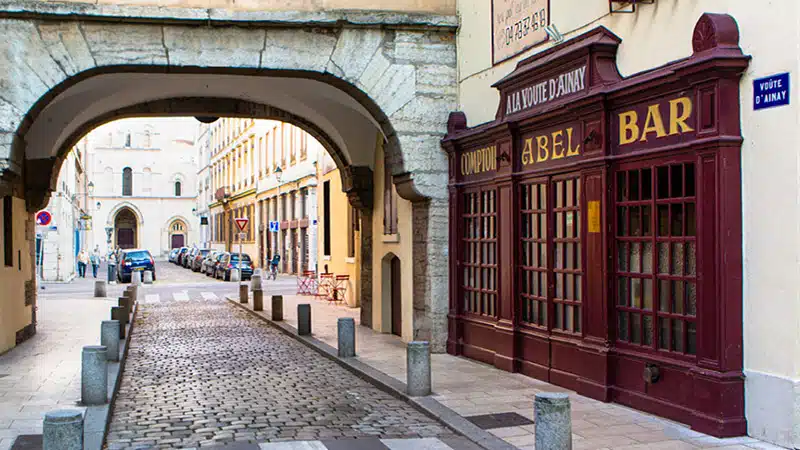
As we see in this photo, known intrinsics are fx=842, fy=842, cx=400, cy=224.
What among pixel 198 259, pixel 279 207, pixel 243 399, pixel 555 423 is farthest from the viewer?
pixel 198 259

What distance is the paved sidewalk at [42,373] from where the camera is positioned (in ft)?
26.5

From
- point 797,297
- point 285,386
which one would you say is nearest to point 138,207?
point 285,386

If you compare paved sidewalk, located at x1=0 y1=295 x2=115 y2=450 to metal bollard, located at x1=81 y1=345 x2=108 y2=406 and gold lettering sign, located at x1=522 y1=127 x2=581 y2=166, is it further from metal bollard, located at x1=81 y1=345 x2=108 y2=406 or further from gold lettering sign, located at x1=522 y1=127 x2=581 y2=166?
gold lettering sign, located at x1=522 y1=127 x2=581 y2=166

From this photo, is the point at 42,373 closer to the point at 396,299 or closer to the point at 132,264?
the point at 396,299

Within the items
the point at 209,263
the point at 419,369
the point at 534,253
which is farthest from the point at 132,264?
the point at 419,369

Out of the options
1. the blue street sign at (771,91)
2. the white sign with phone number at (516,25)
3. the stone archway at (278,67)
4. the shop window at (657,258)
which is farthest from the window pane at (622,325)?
the stone archway at (278,67)

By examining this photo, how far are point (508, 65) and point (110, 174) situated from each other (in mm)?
70034

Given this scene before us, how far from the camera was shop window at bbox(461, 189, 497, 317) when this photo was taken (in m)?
11.4

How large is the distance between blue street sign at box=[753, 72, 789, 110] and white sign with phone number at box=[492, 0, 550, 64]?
3716mm

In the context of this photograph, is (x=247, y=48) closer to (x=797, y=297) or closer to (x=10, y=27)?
(x=10, y=27)

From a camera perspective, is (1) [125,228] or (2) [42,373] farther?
(1) [125,228]

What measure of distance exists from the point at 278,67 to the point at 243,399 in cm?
496

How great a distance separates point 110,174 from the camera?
7556 centimetres

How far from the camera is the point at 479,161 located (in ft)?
38.4
